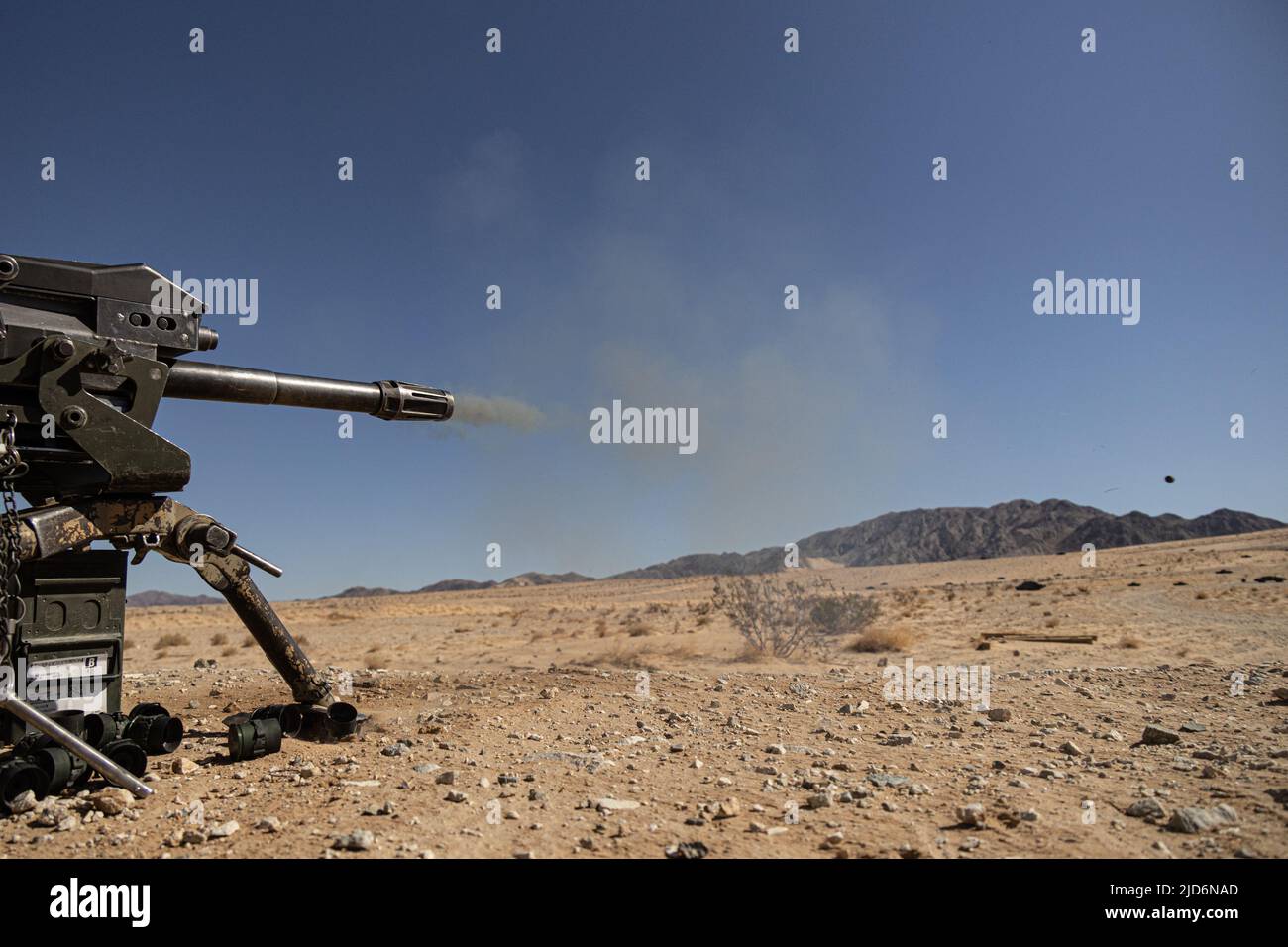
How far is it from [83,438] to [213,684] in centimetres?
642

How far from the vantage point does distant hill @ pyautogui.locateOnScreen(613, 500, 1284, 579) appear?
10650cm

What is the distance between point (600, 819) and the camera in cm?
432

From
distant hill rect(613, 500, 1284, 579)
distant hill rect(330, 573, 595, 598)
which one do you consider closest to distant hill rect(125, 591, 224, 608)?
distant hill rect(330, 573, 595, 598)

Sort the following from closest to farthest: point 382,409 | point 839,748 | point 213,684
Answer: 1. point 839,748
2. point 382,409
3. point 213,684

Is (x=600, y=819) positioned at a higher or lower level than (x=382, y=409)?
lower

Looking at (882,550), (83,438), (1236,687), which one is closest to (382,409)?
(83,438)

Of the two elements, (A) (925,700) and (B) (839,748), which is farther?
(A) (925,700)

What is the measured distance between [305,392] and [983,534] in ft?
420

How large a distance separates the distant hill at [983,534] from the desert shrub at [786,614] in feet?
242

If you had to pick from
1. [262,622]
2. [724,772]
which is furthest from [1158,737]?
[262,622]

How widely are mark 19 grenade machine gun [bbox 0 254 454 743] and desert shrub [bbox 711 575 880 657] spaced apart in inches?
412
